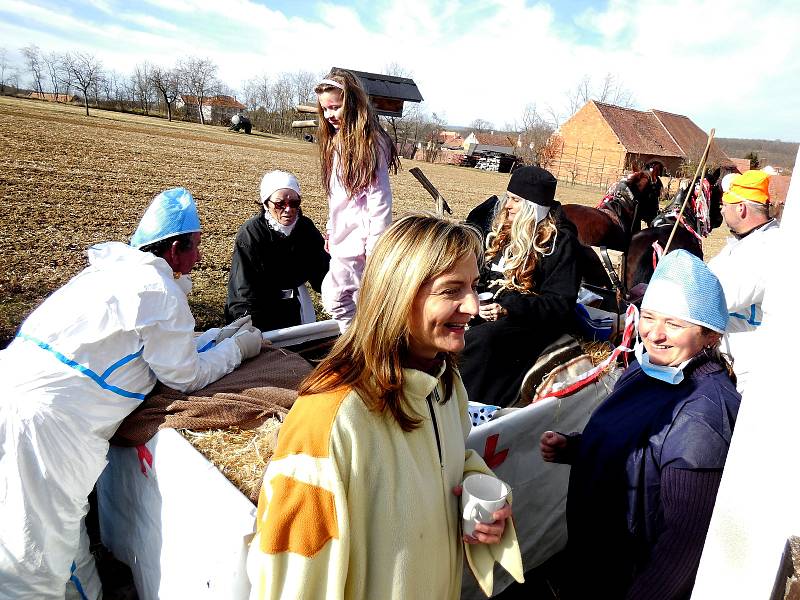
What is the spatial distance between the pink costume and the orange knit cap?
98.8 inches

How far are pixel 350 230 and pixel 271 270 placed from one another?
0.68 metres

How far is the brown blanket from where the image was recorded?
89.4 inches

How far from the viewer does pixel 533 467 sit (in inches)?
120

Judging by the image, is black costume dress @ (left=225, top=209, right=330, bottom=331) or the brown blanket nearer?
the brown blanket

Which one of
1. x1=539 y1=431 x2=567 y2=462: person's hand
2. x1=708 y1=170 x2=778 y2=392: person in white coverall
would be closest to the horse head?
x1=708 y1=170 x2=778 y2=392: person in white coverall

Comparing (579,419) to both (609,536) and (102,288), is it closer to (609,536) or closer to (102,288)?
(609,536)

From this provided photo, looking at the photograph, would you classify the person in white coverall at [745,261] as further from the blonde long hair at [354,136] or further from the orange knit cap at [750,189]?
the blonde long hair at [354,136]

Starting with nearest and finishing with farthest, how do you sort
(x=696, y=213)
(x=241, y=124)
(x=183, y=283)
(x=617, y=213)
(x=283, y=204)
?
(x=183, y=283) < (x=283, y=204) < (x=696, y=213) < (x=617, y=213) < (x=241, y=124)

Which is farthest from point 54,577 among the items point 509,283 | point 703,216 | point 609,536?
point 703,216

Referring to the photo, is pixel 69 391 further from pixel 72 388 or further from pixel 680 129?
pixel 680 129

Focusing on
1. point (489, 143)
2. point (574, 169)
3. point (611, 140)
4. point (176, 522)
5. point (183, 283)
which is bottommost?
point (176, 522)

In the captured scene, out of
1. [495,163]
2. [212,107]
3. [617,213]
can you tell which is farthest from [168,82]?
[617,213]

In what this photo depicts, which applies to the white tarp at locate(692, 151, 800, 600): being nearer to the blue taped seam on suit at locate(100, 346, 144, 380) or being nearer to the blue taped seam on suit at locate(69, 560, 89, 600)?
the blue taped seam on suit at locate(100, 346, 144, 380)

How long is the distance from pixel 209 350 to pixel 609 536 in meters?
1.89
